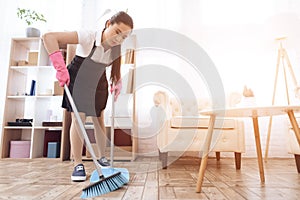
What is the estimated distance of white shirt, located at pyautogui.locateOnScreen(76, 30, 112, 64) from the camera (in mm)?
1338

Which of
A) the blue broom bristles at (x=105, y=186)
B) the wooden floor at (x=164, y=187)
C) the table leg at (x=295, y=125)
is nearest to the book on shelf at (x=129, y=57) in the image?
the wooden floor at (x=164, y=187)

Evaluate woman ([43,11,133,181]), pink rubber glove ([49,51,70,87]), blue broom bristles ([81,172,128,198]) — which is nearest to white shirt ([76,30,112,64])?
woman ([43,11,133,181])

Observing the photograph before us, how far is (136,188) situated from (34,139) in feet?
5.40

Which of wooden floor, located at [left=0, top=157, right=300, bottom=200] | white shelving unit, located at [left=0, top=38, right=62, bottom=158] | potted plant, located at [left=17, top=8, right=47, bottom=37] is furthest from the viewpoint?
potted plant, located at [left=17, top=8, right=47, bottom=37]

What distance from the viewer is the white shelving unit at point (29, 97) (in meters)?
2.39

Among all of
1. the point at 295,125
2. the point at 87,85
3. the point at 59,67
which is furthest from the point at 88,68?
the point at 295,125

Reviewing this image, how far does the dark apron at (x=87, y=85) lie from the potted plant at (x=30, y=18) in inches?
53.6

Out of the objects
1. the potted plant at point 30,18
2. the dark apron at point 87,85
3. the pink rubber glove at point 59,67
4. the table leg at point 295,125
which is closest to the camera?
the table leg at point 295,125

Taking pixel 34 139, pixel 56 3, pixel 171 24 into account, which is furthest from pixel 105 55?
pixel 56 3

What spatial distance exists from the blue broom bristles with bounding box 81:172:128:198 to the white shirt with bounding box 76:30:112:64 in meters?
0.72

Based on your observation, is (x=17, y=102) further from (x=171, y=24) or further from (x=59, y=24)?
(x=171, y=24)

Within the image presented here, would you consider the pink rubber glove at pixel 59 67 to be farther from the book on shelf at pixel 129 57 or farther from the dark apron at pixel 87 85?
the book on shelf at pixel 129 57

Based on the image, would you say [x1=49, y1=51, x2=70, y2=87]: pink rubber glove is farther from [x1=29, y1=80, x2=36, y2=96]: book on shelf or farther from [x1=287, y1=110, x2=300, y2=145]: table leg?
[x1=29, y1=80, x2=36, y2=96]: book on shelf

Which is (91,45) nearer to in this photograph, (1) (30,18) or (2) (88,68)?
(2) (88,68)
